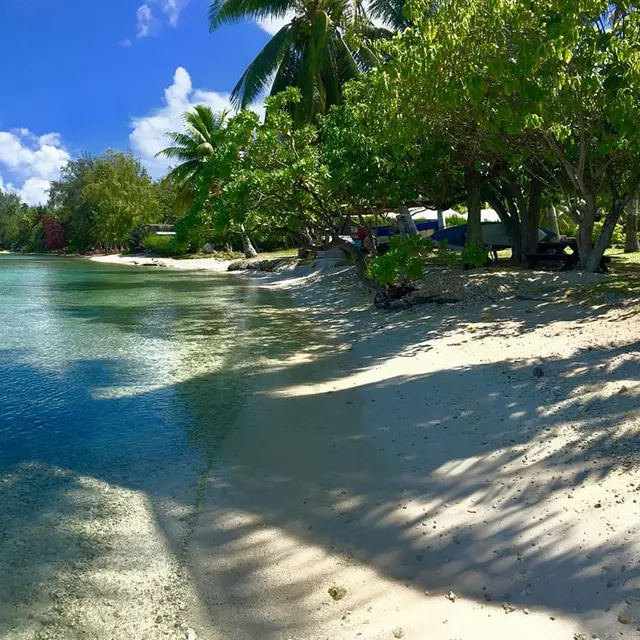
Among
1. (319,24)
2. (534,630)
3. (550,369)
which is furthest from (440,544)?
(319,24)

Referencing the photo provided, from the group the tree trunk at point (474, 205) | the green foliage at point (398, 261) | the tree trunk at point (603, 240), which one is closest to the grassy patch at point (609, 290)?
the tree trunk at point (603, 240)

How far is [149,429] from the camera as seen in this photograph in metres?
6.61

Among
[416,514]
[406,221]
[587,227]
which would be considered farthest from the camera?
[406,221]

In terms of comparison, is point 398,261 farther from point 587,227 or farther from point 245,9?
point 245,9

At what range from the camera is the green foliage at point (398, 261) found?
12.0 metres

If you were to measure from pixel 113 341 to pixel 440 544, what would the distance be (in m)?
10.1

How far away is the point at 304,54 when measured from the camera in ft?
72.6

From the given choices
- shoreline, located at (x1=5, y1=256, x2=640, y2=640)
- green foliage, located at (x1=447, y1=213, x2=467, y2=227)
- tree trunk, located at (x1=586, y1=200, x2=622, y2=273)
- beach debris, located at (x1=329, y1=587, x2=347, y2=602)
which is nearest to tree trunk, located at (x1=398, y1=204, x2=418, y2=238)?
tree trunk, located at (x1=586, y1=200, x2=622, y2=273)

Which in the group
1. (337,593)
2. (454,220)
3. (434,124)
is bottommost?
(337,593)

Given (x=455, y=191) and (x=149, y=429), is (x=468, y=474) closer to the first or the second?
(x=149, y=429)

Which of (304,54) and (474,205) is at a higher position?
(304,54)

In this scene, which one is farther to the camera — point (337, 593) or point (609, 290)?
point (609, 290)

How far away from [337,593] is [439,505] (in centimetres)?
121

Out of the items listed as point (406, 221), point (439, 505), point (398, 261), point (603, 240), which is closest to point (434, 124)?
point (398, 261)
